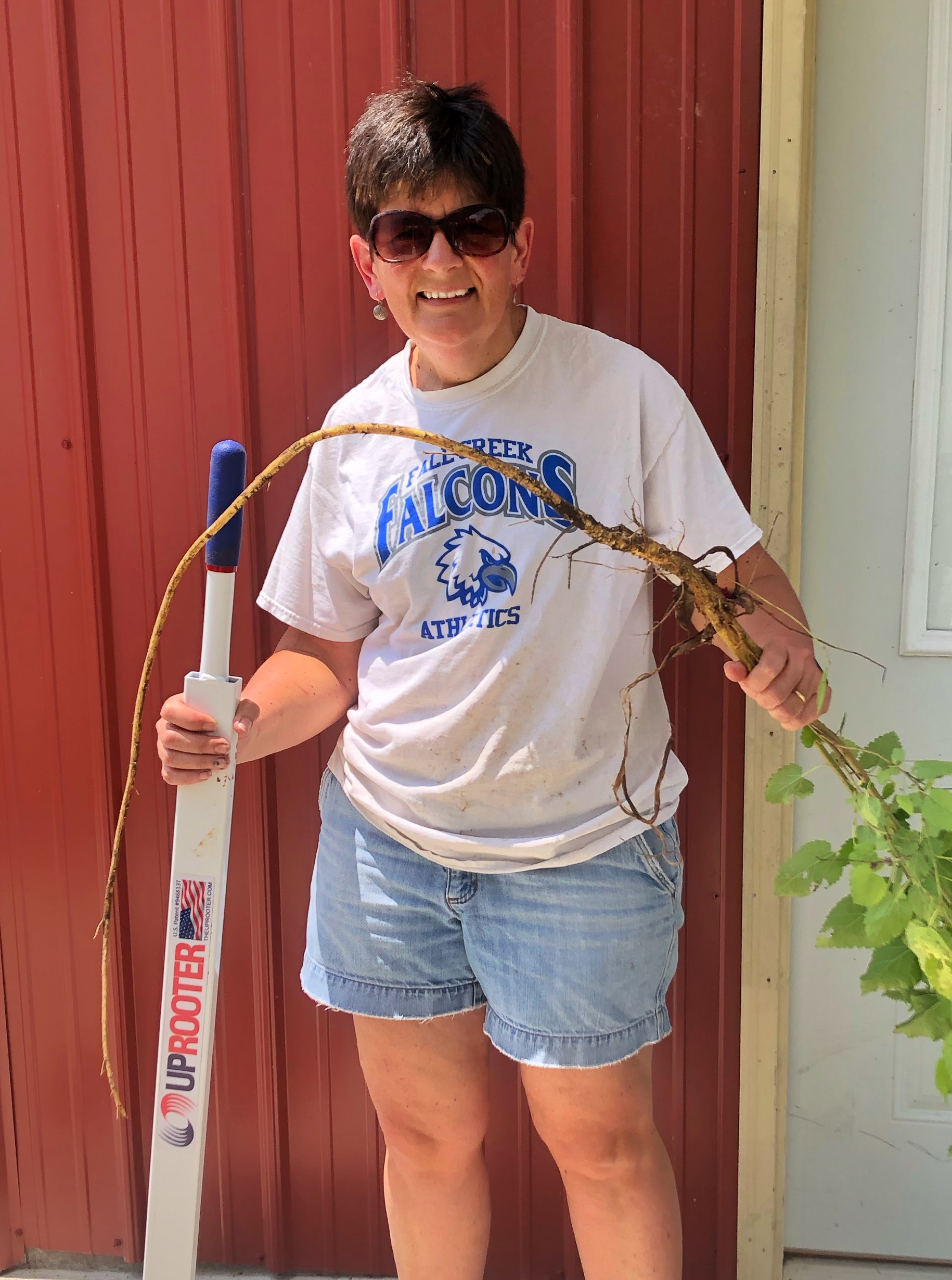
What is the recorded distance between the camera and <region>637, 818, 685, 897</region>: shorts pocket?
1412mm

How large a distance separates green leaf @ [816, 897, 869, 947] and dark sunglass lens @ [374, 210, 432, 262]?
975 mm

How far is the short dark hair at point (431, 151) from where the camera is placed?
1310mm

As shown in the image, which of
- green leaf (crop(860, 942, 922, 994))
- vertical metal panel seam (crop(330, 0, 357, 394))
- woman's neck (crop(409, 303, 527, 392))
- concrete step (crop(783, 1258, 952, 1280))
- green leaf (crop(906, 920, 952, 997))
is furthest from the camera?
concrete step (crop(783, 1258, 952, 1280))

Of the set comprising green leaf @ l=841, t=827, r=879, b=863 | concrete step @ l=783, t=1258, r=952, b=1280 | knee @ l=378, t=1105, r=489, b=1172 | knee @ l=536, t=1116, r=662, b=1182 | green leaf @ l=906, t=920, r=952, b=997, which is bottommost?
concrete step @ l=783, t=1258, r=952, b=1280

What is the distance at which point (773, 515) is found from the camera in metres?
1.71

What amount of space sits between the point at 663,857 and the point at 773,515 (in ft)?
2.05

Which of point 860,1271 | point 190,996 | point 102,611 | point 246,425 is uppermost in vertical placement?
point 246,425

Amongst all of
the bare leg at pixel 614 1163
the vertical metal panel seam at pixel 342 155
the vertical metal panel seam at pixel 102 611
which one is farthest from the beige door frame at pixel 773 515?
the vertical metal panel seam at pixel 102 611

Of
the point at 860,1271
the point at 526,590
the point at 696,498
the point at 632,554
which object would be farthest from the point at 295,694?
the point at 860,1271

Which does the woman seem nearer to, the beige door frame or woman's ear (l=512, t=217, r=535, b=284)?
woman's ear (l=512, t=217, r=535, b=284)

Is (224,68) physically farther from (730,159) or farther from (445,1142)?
(445,1142)

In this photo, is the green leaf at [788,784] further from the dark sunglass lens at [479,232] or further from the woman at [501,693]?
the dark sunglass lens at [479,232]

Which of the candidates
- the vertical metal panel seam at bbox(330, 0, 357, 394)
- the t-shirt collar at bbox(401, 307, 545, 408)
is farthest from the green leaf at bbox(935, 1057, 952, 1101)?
the vertical metal panel seam at bbox(330, 0, 357, 394)

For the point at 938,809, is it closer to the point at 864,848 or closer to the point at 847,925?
the point at 864,848
